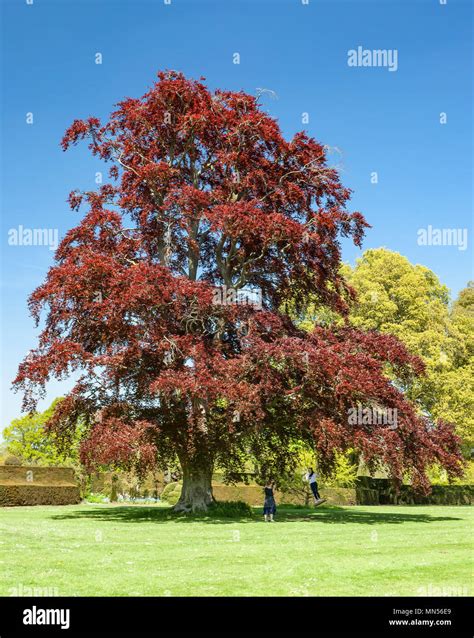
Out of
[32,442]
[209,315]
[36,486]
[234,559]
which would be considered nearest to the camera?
[234,559]

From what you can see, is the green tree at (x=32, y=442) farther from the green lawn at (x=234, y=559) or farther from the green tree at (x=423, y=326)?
the green lawn at (x=234, y=559)

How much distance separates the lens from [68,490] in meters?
32.0

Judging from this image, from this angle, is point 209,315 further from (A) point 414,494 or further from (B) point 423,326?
(B) point 423,326

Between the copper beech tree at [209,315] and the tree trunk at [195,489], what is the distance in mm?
63

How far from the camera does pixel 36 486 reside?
1206 inches

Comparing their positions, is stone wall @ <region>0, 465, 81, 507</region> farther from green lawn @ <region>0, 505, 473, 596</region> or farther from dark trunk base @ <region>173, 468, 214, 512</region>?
green lawn @ <region>0, 505, 473, 596</region>

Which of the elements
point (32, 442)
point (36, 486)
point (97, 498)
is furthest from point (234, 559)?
point (32, 442)

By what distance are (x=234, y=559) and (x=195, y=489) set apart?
40.0ft

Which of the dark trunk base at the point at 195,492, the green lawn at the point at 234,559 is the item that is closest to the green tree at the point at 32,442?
the dark trunk base at the point at 195,492

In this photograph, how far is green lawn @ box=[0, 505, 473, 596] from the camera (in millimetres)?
8578

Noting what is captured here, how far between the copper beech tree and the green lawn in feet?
11.7

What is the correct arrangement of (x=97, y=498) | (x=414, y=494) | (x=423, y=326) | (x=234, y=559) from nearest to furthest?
(x=234, y=559), (x=97, y=498), (x=414, y=494), (x=423, y=326)
